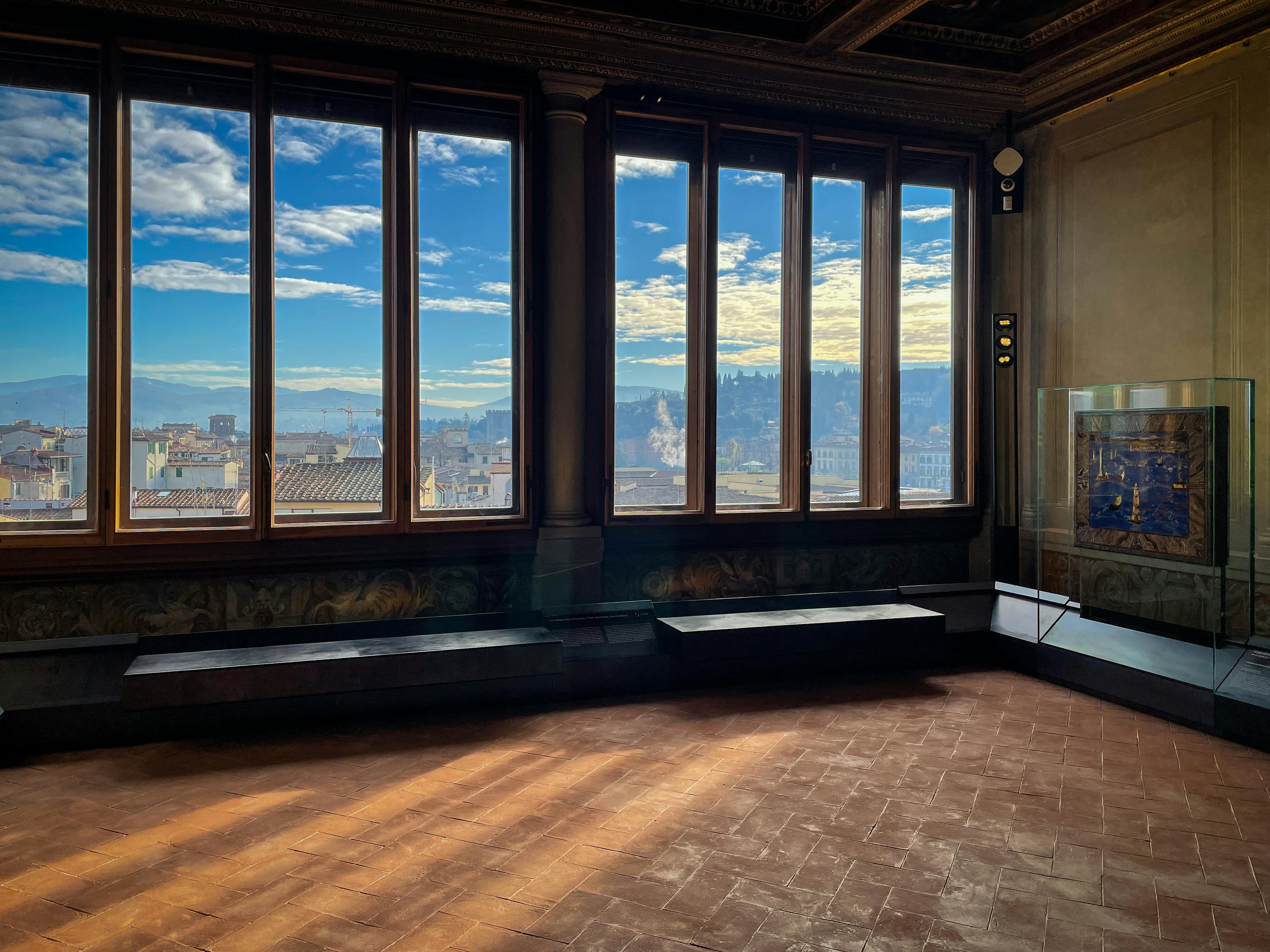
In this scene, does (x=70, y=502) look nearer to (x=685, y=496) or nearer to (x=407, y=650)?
(x=407, y=650)

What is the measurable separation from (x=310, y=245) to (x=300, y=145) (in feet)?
2.00

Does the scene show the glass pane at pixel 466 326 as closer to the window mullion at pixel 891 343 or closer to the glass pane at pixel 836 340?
the glass pane at pixel 836 340

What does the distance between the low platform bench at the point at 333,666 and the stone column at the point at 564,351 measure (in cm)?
62

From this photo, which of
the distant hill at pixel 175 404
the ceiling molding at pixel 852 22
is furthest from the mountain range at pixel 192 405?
the ceiling molding at pixel 852 22

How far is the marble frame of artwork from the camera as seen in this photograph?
4488 millimetres

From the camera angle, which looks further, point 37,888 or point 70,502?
point 70,502

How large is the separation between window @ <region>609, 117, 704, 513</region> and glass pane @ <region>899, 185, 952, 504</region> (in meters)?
1.75

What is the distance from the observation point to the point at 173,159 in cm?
500

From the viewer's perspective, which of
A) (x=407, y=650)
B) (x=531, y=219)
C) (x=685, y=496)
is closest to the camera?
(x=407, y=650)

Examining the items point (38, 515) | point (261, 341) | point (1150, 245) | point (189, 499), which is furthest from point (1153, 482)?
point (38, 515)

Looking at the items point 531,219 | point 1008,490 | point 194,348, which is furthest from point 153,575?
point 1008,490

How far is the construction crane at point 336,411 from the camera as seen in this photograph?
206 inches

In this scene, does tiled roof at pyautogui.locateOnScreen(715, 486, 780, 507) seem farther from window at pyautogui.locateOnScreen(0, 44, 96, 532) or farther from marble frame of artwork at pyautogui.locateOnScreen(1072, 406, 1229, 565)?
window at pyautogui.locateOnScreen(0, 44, 96, 532)

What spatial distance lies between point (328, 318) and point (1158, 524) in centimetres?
503
